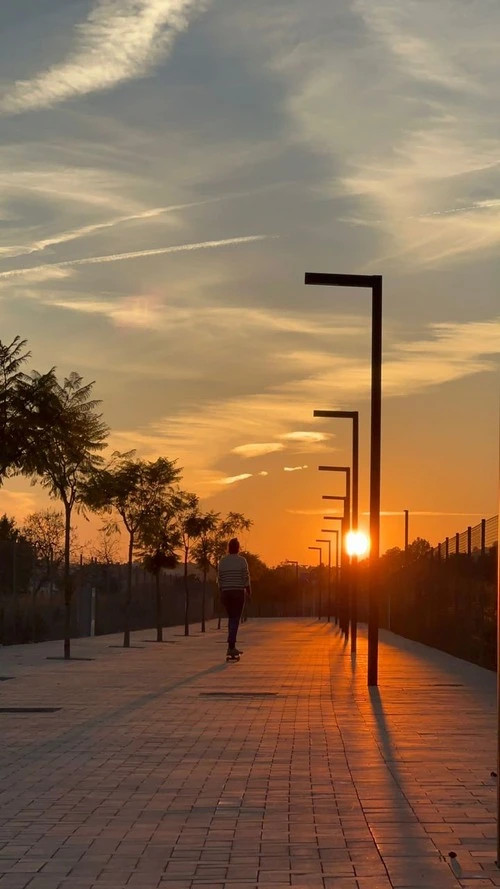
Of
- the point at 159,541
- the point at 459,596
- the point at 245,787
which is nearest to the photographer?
the point at 245,787

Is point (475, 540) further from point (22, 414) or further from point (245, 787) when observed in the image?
point (245, 787)

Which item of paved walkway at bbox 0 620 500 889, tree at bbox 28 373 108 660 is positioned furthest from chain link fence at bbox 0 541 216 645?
paved walkway at bbox 0 620 500 889

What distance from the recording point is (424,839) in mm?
7414

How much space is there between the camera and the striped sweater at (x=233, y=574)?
24703 mm

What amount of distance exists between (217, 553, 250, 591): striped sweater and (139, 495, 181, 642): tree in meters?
11.6

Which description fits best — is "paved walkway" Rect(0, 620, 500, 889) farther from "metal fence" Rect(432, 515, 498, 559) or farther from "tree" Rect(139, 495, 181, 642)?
"tree" Rect(139, 495, 181, 642)

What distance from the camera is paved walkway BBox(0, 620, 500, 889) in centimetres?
668

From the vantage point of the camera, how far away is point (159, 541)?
3978 centimetres

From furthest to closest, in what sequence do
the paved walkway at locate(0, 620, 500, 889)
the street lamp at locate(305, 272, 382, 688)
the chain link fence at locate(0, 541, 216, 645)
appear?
the chain link fence at locate(0, 541, 216, 645), the street lamp at locate(305, 272, 382, 688), the paved walkway at locate(0, 620, 500, 889)

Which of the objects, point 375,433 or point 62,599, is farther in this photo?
point 62,599

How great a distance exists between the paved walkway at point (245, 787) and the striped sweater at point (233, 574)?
5.92 m

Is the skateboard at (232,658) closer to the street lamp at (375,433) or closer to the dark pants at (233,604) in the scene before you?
the dark pants at (233,604)

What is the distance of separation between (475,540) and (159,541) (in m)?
14.1

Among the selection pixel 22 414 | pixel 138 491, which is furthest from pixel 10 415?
pixel 138 491
